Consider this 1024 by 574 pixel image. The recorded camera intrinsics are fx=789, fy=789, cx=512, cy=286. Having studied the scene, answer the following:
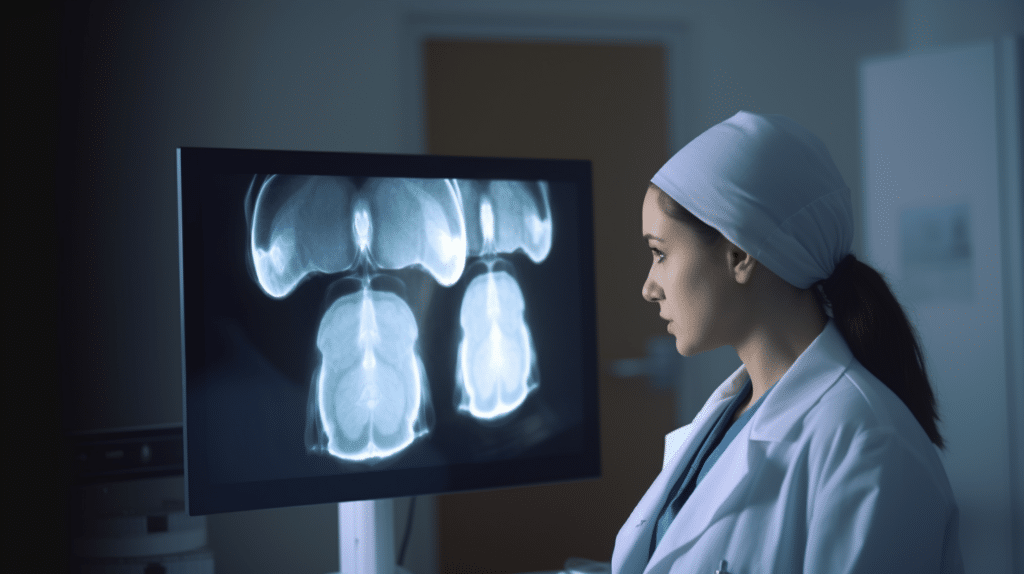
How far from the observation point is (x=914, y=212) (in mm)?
2254

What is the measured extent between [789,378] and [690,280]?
0.57ft

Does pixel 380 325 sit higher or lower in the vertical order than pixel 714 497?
higher

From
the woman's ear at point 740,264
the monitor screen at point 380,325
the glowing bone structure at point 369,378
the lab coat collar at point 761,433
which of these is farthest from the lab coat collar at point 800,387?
the glowing bone structure at point 369,378

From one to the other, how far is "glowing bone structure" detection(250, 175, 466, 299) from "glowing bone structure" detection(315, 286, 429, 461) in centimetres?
7

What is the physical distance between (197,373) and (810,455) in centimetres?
80

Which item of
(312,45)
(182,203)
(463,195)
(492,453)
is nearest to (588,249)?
(463,195)

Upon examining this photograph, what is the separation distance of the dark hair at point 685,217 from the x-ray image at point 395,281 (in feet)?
0.90

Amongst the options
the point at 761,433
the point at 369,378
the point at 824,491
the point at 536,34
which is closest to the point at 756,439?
the point at 761,433

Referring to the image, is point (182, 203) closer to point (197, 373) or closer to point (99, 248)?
point (197, 373)

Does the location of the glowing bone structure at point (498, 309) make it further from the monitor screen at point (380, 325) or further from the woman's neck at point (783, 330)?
the woman's neck at point (783, 330)

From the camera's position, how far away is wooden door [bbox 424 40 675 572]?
233cm

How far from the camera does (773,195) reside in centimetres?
95

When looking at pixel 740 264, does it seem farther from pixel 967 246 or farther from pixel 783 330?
pixel 967 246

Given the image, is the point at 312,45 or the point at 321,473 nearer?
the point at 321,473
